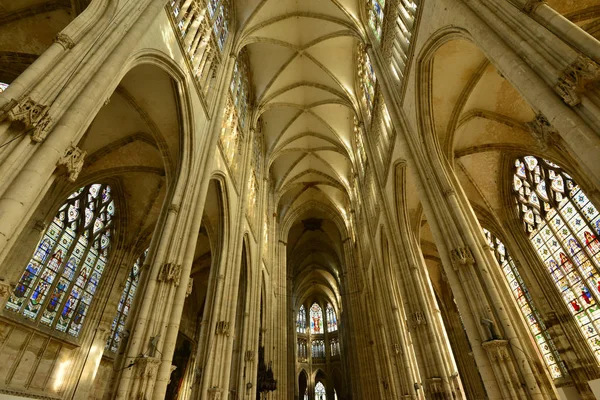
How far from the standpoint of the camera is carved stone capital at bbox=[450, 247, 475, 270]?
278 inches

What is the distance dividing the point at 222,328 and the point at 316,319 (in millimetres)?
34213

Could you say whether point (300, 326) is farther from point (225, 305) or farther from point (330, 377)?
point (225, 305)

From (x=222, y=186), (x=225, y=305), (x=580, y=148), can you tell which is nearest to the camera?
(x=580, y=148)

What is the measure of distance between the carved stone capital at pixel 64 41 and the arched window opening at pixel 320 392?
39.8m

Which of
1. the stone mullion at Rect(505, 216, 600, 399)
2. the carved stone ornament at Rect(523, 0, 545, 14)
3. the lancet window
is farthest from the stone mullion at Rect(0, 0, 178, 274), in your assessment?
the lancet window

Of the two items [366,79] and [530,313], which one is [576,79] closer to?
[530,313]

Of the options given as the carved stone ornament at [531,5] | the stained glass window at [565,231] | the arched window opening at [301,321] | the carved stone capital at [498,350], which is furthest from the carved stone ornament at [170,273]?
the arched window opening at [301,321]

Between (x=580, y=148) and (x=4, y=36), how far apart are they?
14.0 meters

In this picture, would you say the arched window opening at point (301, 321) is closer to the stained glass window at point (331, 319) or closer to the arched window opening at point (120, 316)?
the stained glass window at point (331, 319)

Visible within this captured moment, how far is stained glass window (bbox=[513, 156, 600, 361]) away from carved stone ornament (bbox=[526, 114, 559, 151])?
753 centimetres

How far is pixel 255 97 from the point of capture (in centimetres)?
1927

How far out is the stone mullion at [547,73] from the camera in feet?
13.5

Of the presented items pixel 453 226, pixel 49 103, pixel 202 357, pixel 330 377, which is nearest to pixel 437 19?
pixel 453 226

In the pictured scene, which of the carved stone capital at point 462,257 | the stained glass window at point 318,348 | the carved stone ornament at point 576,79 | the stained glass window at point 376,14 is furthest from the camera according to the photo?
the stained glass window at point 318,348
